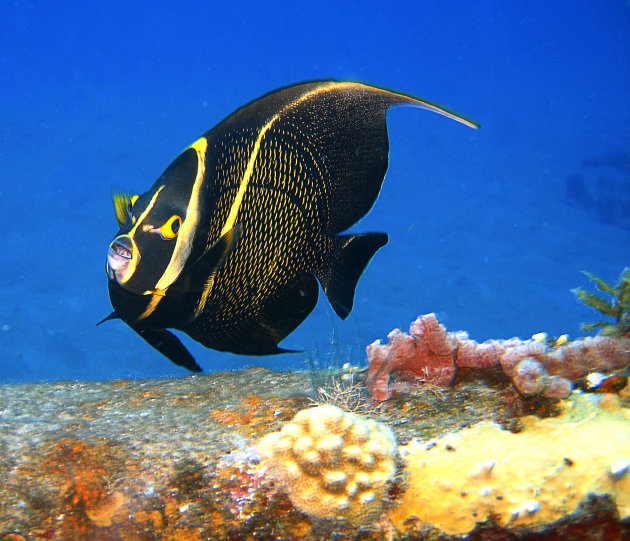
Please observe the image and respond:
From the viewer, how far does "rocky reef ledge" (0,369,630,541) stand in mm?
1418

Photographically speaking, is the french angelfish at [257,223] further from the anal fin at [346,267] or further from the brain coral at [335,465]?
the brain coral at [335,465]

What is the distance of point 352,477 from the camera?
4.91 ft

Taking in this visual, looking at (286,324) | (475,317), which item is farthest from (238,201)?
(475,317)

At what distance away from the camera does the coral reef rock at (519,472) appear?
140 cm

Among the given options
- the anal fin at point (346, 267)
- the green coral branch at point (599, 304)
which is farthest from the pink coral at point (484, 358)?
the anal fin at point (346, 267)

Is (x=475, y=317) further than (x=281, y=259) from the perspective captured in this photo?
Yes

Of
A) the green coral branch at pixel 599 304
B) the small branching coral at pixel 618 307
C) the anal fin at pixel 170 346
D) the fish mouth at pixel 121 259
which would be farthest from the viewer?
the green coral branch at pixel 599 304

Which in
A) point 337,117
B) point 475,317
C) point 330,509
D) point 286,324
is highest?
point 475,317

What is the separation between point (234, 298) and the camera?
33.9 inches

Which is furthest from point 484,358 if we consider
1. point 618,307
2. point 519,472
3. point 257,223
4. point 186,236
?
point 186,236

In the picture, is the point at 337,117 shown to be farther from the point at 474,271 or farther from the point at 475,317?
the point at 474,271

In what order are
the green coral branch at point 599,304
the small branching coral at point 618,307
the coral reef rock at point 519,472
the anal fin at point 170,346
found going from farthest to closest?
the green coral branch at point 599,304 → the small branching coral at point 618,307 → the coral reef rock at point 519,472 → the anal fin at point 170,346

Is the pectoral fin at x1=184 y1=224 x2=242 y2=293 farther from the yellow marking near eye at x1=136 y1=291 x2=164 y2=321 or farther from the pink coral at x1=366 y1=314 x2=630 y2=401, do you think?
the pink coral at x1=366 y1=314 x2=630 y2=401

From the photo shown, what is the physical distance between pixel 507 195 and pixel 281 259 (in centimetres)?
4255
